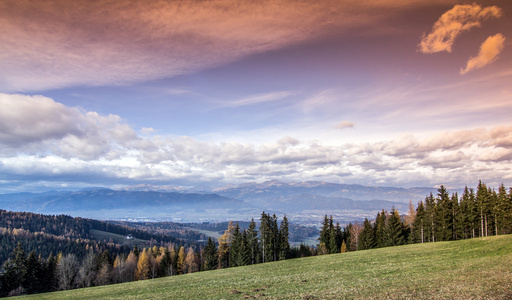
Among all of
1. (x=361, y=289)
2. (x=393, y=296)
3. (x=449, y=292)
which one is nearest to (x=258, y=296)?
(x=361, y=289)

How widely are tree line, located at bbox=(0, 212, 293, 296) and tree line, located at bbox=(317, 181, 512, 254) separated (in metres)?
20.4

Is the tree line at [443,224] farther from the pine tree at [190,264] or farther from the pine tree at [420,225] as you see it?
the pine tree at [190,264]

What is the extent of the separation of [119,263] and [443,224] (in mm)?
106821

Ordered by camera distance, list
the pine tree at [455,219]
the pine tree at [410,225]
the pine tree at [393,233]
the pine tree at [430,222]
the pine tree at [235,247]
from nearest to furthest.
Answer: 1. the pine tree at [455,219]
2. the pine tree at [430,222]
3. the pine tree at [235,247]
4. the pine tree at [393,233]
5. the pine tree at [410,225]

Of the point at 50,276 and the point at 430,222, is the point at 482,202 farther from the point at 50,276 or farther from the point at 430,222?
the point at 50,276

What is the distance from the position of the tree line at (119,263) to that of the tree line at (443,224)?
801 inches

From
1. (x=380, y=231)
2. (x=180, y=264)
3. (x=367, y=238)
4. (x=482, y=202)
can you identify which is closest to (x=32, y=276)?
(x=180, y=264)

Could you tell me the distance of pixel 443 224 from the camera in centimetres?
8075

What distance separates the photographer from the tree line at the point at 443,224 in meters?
75.5

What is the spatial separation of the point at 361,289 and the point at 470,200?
264 feet

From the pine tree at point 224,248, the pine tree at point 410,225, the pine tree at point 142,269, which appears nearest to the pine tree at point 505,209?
the pine tree at point 410,225

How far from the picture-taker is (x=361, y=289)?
74.8ft

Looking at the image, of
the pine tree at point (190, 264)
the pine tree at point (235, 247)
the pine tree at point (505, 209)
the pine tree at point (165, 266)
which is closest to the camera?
the pine tree at point (505, 209)

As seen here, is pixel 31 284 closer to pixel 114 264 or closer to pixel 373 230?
pixel 114 264
